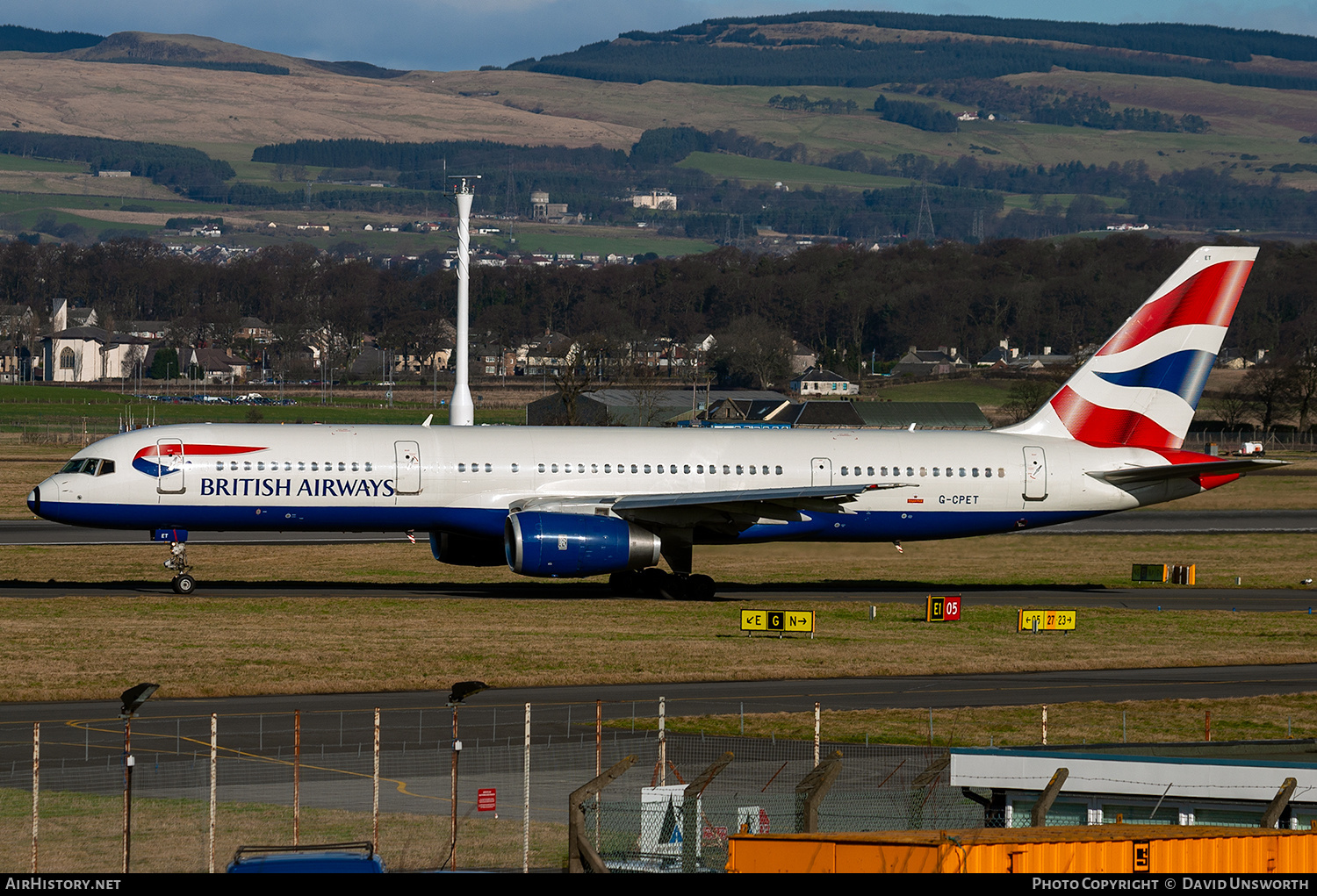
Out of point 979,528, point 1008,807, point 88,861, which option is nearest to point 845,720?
point 1008,807

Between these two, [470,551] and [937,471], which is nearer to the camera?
[470,551]

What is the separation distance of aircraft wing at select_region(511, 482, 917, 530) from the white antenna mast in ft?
171

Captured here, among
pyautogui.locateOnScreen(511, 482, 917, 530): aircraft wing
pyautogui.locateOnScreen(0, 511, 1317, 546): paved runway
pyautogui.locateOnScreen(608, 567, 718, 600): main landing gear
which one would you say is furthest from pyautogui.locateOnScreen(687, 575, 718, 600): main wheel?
pyautogui.locateOnScreen(0, 511, 1317, 546): paved runway

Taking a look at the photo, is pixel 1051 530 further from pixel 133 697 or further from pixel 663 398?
pixel 663 398

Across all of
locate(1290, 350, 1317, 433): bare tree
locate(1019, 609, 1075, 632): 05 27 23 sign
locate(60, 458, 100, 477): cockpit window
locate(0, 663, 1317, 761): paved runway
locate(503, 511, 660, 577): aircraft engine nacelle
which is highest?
locate(60, 458, 100, 477): cockpit window

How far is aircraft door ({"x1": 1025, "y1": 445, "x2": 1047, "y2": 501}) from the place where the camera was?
4941 centimetres

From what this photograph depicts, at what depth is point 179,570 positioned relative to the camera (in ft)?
149

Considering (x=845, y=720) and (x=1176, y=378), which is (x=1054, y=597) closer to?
(x=1176, y=378)

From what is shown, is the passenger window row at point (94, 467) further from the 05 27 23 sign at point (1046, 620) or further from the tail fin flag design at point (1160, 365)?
the tail fin flag design at point (1160, 365)

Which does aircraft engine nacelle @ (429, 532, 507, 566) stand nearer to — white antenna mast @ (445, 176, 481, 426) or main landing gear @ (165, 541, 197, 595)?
main landing gear @ (165, 541, 197, 595)

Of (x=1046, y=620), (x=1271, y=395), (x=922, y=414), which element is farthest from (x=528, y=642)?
(x=1271, y=395)

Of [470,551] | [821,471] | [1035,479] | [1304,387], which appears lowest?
[1304,387]

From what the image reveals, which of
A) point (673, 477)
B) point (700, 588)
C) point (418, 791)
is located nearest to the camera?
point (418, 791)

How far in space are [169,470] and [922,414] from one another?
11056 cm
